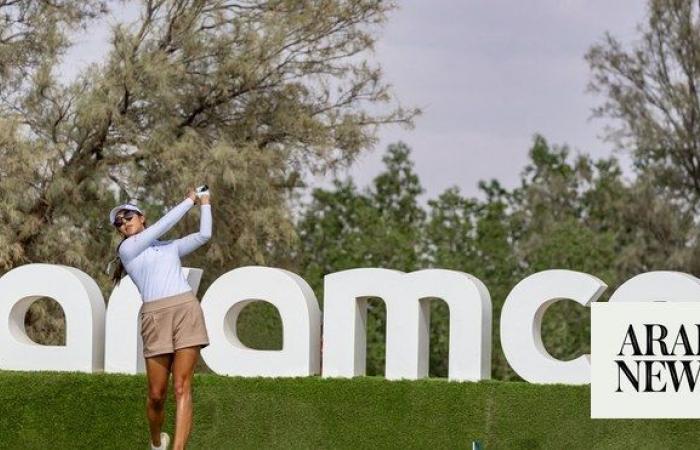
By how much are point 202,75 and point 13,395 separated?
38.2 ft

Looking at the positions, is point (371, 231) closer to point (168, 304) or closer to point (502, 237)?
point (502, 237)

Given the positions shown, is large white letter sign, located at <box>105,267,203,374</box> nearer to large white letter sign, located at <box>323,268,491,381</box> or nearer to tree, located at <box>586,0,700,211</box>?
large white letter sign, located at <box>323,268,491,381</box>

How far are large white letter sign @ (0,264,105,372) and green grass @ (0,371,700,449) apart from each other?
48 centimetres

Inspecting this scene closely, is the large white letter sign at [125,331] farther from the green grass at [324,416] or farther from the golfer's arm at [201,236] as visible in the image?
the golfer's arm at [201,236]

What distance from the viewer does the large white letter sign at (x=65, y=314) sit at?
45.6 ft

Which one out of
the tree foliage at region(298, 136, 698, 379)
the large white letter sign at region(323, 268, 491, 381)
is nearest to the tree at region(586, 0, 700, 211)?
the tree foliage at region(298, 136, 698, 379)

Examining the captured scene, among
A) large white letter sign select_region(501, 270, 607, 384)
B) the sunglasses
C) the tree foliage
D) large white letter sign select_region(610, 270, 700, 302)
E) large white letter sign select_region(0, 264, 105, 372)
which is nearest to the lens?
the sunglasses

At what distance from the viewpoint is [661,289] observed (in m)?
12.3

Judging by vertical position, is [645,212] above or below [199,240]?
above

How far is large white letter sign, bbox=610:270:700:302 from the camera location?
480 inches

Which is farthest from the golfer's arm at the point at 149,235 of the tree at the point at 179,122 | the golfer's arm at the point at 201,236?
the tree at the point at 179,122

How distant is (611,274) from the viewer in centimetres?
3603

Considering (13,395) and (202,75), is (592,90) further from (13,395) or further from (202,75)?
(13,395)

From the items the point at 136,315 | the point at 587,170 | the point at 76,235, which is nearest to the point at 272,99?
the point at 76,235
